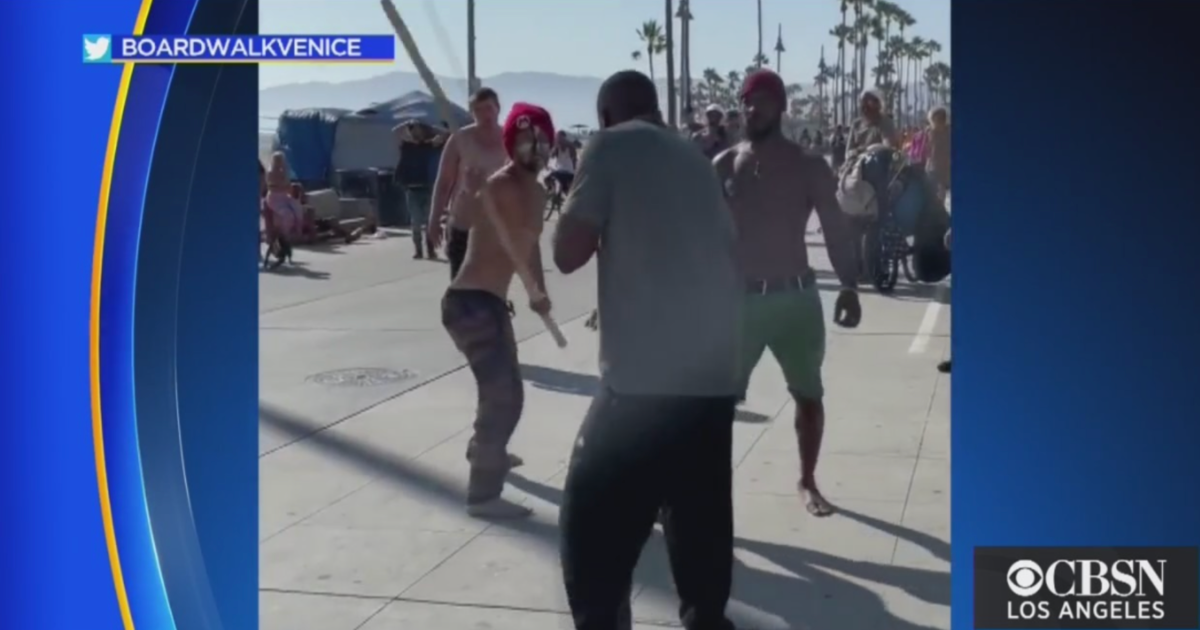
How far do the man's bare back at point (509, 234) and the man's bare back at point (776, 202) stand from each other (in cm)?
65

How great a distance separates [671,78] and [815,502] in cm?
168

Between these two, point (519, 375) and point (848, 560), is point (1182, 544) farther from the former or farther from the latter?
point (519, 375)

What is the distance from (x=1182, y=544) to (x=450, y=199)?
2155mm

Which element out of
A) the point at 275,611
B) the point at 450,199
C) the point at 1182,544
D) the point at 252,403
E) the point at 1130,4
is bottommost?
the point at 275,611

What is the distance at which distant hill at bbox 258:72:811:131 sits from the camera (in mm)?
2850

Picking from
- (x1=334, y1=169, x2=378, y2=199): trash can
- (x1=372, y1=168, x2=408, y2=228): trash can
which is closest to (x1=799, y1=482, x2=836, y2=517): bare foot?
(x1=372, y1=168, x2=408, y2=228): trash can

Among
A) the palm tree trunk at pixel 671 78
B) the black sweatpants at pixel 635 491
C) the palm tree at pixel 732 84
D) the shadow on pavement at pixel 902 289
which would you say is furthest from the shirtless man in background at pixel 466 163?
the shadow on pavement at pixel 902 289

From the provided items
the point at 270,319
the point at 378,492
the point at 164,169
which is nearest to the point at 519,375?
the point at 378,492

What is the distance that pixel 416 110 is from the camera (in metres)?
3.01

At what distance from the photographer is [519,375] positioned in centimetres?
473

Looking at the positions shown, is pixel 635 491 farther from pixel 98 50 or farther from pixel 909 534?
pixel 98 50

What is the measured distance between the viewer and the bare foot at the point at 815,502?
4125 mm

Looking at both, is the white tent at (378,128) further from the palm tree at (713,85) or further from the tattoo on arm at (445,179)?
the palm tree at (713,85)

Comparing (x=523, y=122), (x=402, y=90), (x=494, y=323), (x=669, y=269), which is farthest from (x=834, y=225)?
(x=494, y=323)
